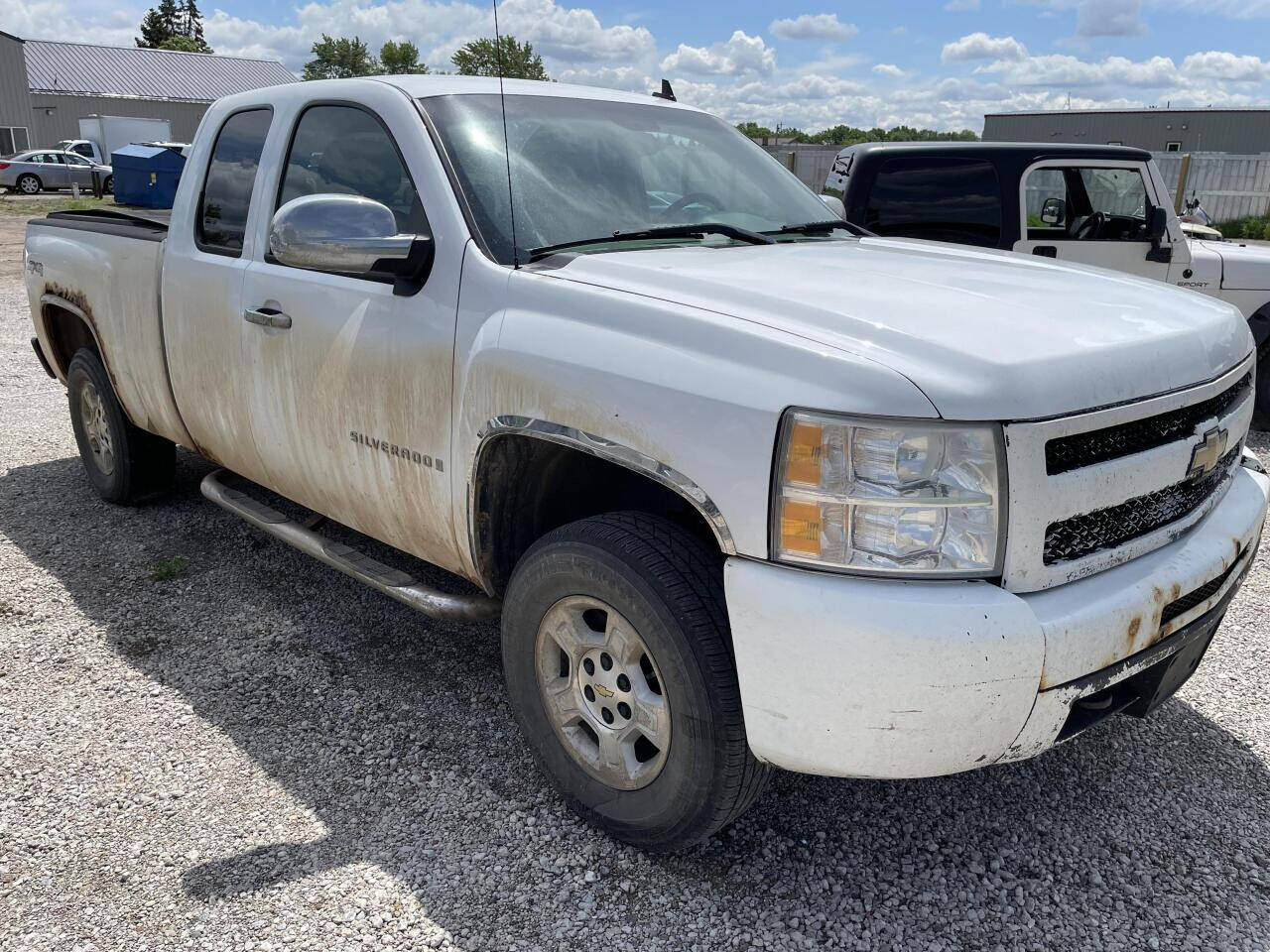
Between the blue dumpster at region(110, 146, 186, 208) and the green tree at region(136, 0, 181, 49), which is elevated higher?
the green tree at region(136, 0, 181, 49)

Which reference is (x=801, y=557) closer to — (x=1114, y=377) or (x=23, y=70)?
(x=1114, y=377)

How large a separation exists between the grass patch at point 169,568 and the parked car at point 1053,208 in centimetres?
450

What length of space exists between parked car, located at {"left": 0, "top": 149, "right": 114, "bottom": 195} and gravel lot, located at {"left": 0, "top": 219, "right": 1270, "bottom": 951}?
35.7 meters

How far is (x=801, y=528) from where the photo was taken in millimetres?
2059

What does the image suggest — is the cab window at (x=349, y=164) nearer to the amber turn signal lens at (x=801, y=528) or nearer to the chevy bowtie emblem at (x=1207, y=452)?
the amber turn signal lens at (x=801, y=528)

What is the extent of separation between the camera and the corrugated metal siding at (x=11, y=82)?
47.7 metres

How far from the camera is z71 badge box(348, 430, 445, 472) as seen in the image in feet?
9.48

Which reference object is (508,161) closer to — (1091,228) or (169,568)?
(169,568)

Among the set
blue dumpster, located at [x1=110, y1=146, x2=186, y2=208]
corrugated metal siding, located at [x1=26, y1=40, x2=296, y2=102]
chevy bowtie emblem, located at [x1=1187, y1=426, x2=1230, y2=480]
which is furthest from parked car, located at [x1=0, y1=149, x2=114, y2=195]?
chevy bowtie emblem, located at [x1=1187, y1=426, x2=1230, y2=480]

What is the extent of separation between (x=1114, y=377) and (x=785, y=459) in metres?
0.75

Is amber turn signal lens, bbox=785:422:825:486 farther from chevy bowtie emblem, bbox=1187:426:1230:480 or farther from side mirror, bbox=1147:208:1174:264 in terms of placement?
side mirror, bbox=1147:208:1174:264

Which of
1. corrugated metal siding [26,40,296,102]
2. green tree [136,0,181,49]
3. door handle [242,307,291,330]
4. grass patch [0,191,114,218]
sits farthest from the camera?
green tree [136,0,181,49]

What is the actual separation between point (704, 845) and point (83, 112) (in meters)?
58.2

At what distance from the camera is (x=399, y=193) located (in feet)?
10.2
